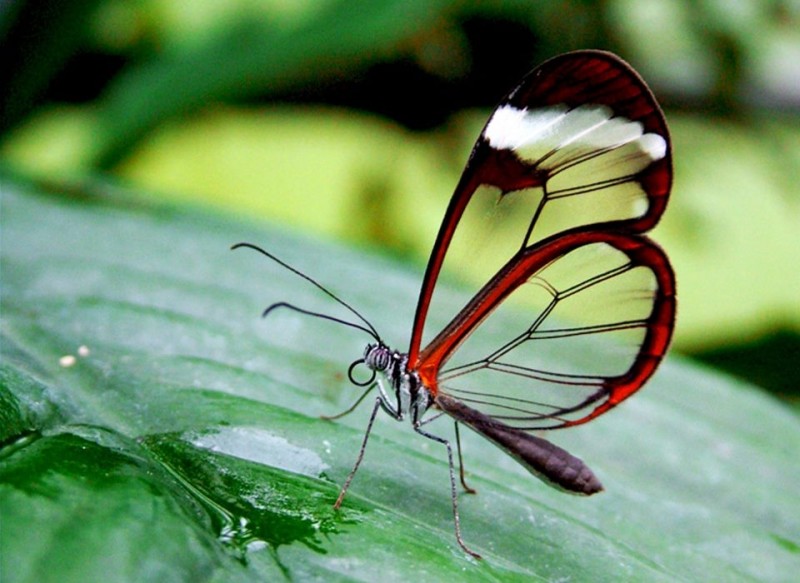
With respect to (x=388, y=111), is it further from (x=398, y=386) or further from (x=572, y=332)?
(x=398, y=386)

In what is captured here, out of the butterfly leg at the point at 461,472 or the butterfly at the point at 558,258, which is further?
the butterfly leg at the point at 461,472

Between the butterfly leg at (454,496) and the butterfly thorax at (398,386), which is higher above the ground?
the butterfly thorax at (398,386)

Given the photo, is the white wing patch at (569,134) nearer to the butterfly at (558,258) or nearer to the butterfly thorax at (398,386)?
the butterfly at (558,258)

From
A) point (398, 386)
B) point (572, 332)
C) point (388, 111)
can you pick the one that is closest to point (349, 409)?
point (398, 386)

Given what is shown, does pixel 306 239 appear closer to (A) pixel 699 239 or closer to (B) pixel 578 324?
(B) pixel 578 324

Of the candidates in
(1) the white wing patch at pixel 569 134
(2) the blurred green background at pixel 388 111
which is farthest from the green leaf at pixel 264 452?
(2) the blurred green background at pixel 388 111

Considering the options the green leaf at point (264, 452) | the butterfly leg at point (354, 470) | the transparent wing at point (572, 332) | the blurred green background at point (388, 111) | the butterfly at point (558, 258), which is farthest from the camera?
the blurred green background at point (388, 111)

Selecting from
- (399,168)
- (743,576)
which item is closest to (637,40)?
(399,168)

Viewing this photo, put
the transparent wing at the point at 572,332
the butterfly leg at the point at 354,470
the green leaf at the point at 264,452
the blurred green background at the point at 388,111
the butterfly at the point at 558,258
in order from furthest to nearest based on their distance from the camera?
the blurred green background at the point at 388,111, the transparent wing at the point at 572,332, the butterfly at the point at 558,258, the butterfly leg at the point at 354,470, the green leaf at the point at 264,452
